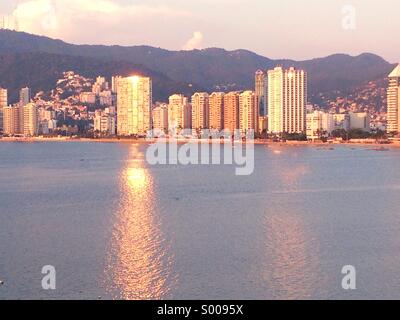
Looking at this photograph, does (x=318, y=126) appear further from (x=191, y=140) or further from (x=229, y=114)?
(x=191, y=140)

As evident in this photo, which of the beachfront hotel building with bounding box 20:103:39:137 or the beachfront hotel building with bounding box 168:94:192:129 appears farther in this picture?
the beachfront hotel building with bounding box 20:103:39:137

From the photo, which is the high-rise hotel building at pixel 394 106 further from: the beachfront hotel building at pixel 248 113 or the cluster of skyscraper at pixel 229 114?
the beachfront hotel building at pixel 248 113

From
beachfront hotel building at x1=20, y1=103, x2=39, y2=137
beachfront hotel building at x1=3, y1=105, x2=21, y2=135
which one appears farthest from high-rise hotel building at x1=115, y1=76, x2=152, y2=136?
beachfront hotel building at x1=3, y1=105, x2=21, y2=135

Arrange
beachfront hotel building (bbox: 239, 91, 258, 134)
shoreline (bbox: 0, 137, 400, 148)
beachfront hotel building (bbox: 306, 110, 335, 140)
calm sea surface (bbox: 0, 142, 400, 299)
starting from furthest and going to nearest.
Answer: beachfront hotel building (bbox: 239, 91, 258, 134)
beachfront hotel building (bbox: 306, 110, 335, 140)
shoreline (bbox: 0, 137, 400, 148)
calm sea surface (bbox: 0, 142, 400, 299)

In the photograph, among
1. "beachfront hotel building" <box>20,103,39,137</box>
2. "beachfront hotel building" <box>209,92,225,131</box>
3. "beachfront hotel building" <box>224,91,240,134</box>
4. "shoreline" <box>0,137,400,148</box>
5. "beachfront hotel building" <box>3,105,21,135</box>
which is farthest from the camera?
"beachfront hotel building" <box>3,105,21,135</box>

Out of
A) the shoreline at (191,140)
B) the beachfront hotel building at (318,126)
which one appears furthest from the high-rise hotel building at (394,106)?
the beachfront hotel building at (318,126)

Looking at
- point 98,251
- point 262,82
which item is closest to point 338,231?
point 98,251

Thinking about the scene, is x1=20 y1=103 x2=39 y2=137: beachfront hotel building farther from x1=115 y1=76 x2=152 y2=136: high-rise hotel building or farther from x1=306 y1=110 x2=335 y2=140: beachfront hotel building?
x1=306 y1=110 x2=335 y2=140: beachfront hotel building
